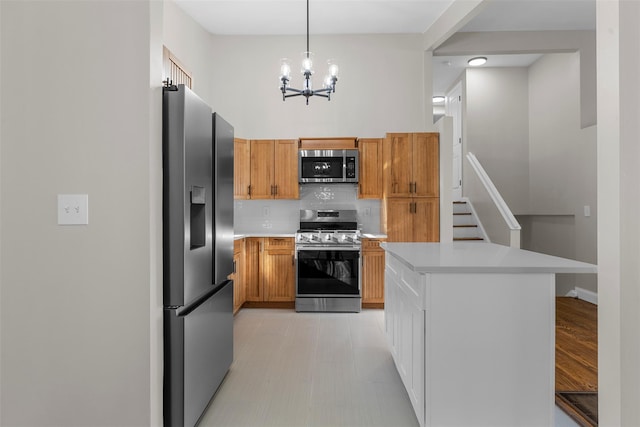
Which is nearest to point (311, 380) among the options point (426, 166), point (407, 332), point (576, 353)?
point (407, 332)

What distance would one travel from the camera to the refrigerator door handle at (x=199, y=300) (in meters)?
1.73

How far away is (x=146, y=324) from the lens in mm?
1509

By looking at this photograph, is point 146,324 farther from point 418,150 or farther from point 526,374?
point 418,150

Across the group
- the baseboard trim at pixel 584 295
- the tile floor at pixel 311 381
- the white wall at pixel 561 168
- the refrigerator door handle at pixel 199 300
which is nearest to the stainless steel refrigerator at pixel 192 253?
the refrigerator door handle at pixel 199 300

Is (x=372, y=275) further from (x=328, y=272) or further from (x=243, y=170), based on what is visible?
(x=243, y=170)

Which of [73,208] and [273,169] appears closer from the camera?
[73,208]

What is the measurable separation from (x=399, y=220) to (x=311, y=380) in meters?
2.42

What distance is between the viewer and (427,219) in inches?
171

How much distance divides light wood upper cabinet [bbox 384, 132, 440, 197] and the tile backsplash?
2.11ft

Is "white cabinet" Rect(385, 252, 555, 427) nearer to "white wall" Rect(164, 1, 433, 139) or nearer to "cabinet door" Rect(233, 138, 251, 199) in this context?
"cabinet door" Rect(233, 138, 251, 199)

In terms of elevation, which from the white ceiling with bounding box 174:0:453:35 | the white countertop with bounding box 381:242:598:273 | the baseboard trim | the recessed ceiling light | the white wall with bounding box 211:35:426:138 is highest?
the recessed ceiling light

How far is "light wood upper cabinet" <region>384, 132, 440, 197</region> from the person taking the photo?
435 centimetres

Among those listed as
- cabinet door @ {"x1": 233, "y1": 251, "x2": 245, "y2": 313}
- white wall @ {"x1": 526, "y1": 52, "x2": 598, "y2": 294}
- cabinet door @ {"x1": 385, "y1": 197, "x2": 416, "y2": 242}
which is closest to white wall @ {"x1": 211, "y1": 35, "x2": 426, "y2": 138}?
cabinet door @ {"x1": 385, "y1": 197, "x2": 416, "y2": 242}

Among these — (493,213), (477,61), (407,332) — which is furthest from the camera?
(477,61)
